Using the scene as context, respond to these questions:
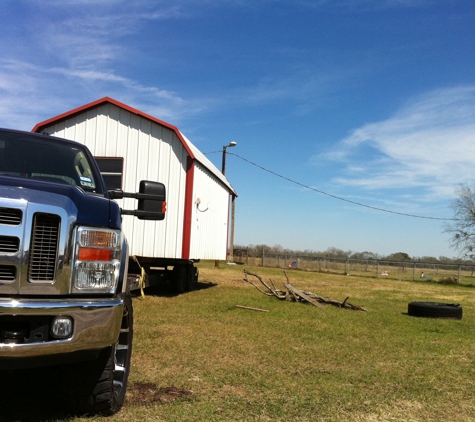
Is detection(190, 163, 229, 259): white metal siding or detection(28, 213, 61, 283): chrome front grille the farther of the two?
detection(190, 163, 229, 259): white metal siding

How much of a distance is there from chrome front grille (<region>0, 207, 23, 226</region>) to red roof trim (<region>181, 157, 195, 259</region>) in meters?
9.35

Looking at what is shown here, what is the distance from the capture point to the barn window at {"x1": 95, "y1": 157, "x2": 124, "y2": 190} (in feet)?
40.2

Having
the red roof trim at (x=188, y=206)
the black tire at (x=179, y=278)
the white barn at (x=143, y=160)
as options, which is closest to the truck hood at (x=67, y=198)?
the white barn at (x=143, y=160)

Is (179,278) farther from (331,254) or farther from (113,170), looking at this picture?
(331,254)

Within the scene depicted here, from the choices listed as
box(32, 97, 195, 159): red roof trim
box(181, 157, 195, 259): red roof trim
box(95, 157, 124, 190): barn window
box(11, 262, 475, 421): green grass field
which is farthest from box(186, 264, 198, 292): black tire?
box(11, 262, 475, 421): green grass field

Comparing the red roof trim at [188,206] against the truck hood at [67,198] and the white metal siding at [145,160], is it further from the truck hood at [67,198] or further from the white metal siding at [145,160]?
the truck hood at [67,198]

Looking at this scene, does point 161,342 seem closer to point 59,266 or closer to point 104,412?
point 104,412

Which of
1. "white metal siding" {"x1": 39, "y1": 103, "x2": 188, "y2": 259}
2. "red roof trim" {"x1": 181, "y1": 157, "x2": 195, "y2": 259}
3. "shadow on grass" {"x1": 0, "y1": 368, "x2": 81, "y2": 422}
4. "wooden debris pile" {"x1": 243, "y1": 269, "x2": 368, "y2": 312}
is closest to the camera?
"shadow on grass" {"x1": 0, "y1": 368, "x2": 81, "y2": 422}

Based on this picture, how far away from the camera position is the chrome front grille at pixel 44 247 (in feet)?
9.12

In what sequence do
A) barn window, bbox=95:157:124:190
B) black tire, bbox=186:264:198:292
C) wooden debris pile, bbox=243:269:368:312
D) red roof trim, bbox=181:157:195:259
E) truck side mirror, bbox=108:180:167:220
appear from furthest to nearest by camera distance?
1. black tire, bbox=186:264:198:292
2. barn window, bbox=95:157:124:190
3. red roof trim, bbox=181:157:195:259
4. wooden debris pile, bbox=243:269:368:312
5. truck side mirror, bbox=108:180:167:220

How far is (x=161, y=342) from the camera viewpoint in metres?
6.45

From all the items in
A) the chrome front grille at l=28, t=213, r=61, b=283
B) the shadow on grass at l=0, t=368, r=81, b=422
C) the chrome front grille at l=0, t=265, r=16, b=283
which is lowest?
the shadow on grass at l=0, t=368, r=81, b=422

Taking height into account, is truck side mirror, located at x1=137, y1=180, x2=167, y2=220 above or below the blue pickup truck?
above

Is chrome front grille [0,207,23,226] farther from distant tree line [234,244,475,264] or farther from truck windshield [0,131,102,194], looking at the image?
distant tree line [234,244,475,264]
